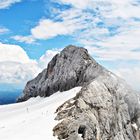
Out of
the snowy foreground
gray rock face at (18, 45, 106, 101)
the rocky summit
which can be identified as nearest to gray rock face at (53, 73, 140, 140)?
the rocky summit

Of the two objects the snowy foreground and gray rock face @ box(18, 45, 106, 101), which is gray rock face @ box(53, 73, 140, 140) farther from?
gray rock face @ box(18, 45, 106, 101)

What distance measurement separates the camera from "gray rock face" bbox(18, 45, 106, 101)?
51.1 meters

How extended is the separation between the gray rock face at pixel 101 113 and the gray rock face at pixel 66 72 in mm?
5101

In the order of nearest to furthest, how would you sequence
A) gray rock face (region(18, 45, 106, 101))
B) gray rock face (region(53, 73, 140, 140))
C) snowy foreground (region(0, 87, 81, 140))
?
snowy foreground (region(0, 87, 81, 140)), gray rock face (region(53, 73, 140, 140)), gray rock face (region(18, 45, 106, 101))

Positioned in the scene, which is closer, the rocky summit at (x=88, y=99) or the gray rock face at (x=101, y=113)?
the gray rock face at (x=101, y=113)

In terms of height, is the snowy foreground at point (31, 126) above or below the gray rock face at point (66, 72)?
above

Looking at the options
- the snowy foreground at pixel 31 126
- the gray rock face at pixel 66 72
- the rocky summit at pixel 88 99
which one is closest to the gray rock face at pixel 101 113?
the rocky summit at pixel 88 99

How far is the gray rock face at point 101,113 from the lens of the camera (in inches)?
1254

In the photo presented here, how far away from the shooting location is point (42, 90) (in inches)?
2315

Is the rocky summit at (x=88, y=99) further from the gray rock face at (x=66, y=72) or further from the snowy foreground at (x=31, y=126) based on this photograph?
the snowy foreground at (x=31, y=126)

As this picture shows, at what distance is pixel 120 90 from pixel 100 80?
3.34 metres

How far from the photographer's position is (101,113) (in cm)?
3709

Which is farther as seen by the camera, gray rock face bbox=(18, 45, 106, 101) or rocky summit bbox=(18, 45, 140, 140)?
gray rock face bbox=(18, 45, 106, 101)

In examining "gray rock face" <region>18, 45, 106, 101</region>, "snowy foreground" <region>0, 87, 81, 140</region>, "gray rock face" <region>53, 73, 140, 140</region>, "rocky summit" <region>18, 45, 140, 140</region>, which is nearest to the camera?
"snowy foreground" <region>0, 87, 81, 140</region>
